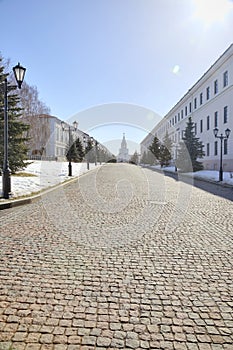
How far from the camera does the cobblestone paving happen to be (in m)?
2.46

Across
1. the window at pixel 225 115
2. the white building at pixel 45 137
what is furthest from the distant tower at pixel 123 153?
the window at pixel 225 115

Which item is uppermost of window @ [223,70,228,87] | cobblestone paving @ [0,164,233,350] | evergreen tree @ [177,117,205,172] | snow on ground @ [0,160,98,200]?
window @ [223,70,228,87]

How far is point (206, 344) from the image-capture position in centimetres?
237

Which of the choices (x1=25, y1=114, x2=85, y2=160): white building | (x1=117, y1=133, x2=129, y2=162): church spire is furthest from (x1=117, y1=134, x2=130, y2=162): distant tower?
(x1=25, y1=114, x2=85, y2=160): white building

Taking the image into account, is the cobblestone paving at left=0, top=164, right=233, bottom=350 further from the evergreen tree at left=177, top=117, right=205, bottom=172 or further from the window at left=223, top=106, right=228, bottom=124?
the window at left=223, top=106, right=228, bottom=124

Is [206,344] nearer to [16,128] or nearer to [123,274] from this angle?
[123,274]

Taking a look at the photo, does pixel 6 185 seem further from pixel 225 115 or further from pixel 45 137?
pixel 45 137

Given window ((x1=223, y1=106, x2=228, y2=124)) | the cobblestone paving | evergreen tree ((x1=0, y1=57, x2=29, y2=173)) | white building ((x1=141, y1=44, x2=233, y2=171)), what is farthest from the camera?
window ((x1=223, y1=106, x2=228, y2=124))

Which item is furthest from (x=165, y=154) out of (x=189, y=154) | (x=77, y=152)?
(x=77, y=152)

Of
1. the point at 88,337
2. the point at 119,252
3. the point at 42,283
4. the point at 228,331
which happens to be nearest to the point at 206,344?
the point at 228,331

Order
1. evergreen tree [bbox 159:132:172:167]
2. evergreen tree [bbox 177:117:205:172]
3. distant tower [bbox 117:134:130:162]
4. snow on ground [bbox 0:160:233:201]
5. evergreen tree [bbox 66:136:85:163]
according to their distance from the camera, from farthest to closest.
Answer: distant tower [bbox 117:134:130:162] → evergreen tree [bbox 66:136:85:163] → evergreen tree [bbox 159:132:172:167] → evergreen tree [bbox 177:117:205:172] → snow on ground [bbox 0:160:233:201]

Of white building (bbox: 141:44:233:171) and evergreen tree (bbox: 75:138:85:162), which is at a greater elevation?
white building (bbox: 141:44:233:171)

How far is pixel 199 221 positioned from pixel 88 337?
5299mm

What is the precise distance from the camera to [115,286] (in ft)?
11.2
